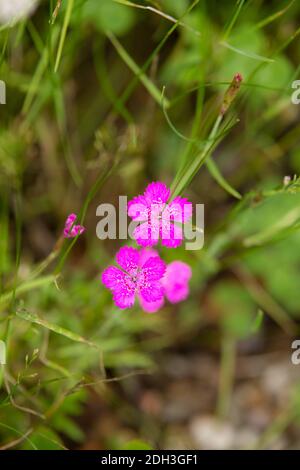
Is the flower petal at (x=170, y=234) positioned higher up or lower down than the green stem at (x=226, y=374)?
lower down

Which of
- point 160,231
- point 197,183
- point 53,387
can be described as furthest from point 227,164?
point 160,231

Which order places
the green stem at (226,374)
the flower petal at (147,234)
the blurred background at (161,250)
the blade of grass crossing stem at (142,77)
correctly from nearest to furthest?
the flower petal at (147,234)
the blade of grass crossing stem at (142,77)
the blurred background at (161,250)
the green stem at (226,374)

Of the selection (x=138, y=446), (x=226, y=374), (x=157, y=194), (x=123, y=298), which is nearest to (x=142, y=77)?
(x=157, y=194)

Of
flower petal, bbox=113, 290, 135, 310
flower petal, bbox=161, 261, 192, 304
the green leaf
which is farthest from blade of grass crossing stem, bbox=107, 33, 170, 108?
the green leaf

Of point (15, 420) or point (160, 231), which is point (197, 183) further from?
point (160, 231)

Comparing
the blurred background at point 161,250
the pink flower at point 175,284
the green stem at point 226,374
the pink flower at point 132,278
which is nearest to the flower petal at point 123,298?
the pink flower at point 132,278

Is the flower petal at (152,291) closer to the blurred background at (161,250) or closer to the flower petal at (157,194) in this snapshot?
the flower petal at (157,194)

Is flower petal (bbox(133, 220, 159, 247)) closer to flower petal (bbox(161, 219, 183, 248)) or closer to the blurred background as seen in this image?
flower petal (bbox(161, 219, 183, 248))
